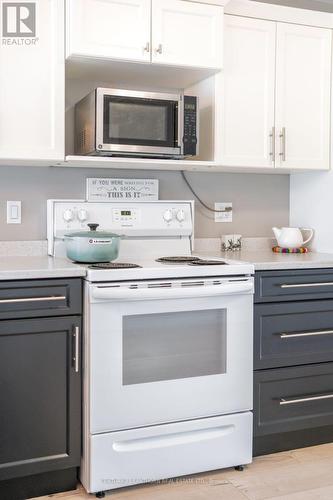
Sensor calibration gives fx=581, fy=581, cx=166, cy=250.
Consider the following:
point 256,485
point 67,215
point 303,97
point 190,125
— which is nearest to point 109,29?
point 190,125

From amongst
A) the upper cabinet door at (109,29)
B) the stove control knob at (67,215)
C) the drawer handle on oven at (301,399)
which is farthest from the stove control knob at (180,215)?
the drawer handle on oven at (301,399)

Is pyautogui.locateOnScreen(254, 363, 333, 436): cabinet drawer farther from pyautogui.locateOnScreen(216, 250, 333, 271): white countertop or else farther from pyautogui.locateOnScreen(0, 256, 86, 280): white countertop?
pyautogui.locateOnScreen(0, 256, 86, 280): white countertop

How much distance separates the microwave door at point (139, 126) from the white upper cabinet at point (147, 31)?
0.19 m

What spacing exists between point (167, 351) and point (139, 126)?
100cm

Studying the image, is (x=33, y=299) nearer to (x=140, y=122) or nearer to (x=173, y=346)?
(x=173, y=346)

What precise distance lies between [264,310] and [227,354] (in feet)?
0.89

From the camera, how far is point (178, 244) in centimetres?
299

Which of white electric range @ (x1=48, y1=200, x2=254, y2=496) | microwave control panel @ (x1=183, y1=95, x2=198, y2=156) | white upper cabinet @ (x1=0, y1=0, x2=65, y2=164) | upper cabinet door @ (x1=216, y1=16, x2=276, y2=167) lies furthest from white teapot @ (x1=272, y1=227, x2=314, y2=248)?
white upper cabinet @ (x1=0, y1=0, x2=65, y2=164)

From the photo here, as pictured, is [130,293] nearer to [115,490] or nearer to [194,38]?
[115,490]

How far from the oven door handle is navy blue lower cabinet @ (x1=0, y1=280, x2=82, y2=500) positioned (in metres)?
0.13

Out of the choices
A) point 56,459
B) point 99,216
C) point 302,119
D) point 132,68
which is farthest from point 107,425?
point 302,119

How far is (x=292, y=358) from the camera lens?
8.62ft

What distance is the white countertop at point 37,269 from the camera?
213 cm

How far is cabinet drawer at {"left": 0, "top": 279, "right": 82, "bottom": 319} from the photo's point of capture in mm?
2127
